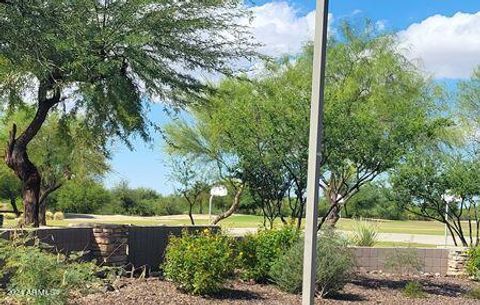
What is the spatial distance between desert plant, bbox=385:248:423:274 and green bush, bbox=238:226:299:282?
4.30 m

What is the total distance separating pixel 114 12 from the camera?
18.1 m

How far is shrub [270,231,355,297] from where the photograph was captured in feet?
44.0

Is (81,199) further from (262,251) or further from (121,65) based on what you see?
(262,251)

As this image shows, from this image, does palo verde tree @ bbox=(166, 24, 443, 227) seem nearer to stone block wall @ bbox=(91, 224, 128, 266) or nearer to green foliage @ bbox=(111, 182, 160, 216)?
stone block wall @ bbox=(91, 224, 128, 266)

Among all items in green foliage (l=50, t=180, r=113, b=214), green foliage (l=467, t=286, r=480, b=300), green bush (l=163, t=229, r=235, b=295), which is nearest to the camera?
green bush (l=163, t=229, r=235, b=295)

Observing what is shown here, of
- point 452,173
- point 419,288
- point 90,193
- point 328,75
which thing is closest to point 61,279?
point 419,288

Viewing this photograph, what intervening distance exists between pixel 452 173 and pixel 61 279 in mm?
14141

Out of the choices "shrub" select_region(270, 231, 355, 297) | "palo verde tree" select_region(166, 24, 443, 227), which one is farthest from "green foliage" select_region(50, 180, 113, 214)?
"shrub" select_region(270, 231, 355, 297)

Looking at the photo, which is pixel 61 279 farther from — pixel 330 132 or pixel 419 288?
pixel 330 132

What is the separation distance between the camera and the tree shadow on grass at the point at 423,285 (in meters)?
16.1

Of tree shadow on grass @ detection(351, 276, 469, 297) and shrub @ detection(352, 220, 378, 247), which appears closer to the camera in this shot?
tree shadow on grass @ detection(351, 276, 469, 297)

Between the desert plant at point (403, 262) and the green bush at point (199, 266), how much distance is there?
20.5ft

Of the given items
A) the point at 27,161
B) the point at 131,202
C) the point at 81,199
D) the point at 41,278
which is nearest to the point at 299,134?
the point at 27,161

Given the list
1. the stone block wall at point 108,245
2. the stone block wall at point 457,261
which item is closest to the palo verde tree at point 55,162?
the stone block wall at point 457,261
